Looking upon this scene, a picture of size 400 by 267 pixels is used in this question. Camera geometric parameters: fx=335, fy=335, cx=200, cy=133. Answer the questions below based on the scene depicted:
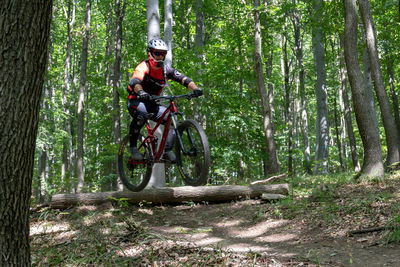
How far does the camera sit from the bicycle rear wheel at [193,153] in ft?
16.4

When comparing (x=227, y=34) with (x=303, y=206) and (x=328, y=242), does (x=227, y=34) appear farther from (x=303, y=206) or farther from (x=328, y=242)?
(x=328, y=242)

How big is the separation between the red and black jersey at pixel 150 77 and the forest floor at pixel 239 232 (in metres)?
2.23

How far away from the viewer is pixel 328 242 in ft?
16.2

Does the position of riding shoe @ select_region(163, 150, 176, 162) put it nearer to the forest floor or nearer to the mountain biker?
the mountain biker

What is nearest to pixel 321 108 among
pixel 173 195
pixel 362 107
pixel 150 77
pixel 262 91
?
pixel 262 91

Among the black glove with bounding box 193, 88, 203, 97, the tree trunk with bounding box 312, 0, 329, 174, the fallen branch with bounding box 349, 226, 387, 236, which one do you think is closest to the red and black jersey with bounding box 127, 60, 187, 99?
the black glove with bounding box 193, 88, 203, 97

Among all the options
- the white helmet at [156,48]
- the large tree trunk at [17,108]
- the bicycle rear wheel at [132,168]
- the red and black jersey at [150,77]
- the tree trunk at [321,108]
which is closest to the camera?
the large tree trunk at [17,108]

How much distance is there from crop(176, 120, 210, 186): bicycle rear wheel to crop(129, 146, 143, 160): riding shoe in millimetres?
1038

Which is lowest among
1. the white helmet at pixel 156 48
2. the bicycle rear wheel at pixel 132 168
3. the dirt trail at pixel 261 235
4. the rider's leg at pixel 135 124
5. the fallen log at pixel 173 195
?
the dirt trail at pixel 261 235

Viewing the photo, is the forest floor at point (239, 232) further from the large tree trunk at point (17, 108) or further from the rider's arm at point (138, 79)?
the rider's arm at point (138, 79)

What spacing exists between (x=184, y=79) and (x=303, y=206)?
137 inches

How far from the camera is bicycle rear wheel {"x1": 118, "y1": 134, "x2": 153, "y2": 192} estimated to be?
248 inches

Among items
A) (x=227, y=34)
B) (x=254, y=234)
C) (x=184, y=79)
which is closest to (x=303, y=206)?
(x=254, y=234)

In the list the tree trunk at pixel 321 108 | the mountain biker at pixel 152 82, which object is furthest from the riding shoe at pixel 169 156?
the tree trunk at pixel 321 108
